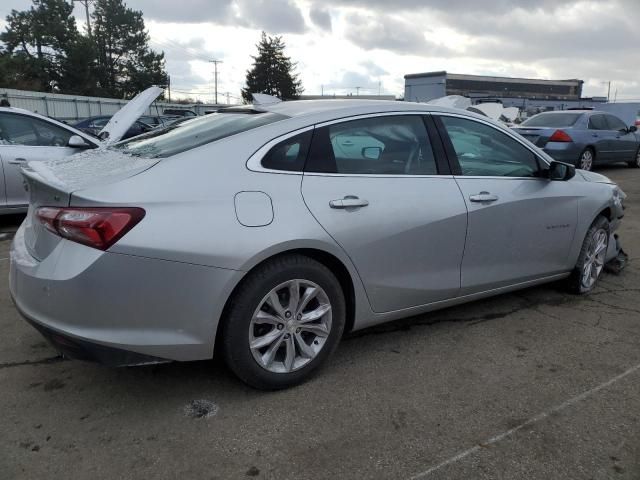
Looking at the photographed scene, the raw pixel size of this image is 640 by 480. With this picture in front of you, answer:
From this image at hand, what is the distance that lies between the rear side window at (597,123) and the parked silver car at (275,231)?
952cm

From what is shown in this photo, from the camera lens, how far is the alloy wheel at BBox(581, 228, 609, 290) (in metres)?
4.40

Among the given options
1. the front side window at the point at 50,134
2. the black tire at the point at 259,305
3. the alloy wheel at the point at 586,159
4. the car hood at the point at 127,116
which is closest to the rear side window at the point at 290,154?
the black tire at the point at 259,305

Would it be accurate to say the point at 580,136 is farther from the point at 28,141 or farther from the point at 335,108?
the point at 28,141

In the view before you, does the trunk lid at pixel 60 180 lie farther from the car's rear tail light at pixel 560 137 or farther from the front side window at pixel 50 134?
the car's rear tail light at pixel 560 137

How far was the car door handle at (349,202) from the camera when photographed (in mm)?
2885

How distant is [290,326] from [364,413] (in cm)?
56

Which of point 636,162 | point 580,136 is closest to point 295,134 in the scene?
point 580,136

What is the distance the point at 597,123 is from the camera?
12.3 metres

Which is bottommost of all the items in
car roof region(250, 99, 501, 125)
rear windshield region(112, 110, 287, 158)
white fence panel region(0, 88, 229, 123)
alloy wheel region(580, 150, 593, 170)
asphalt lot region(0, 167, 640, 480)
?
asphalt lot region(0, 167, 640, 480)

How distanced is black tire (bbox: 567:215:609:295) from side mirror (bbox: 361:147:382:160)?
2.08m

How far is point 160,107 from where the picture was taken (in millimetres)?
38500

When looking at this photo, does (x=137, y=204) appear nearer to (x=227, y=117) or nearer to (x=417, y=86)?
(x=227, y=117)

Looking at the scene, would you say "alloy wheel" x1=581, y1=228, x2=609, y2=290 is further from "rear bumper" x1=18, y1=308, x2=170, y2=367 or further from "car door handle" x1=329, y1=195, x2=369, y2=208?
"rear bumper" x1=18, y1=308, x2=170, y2=367

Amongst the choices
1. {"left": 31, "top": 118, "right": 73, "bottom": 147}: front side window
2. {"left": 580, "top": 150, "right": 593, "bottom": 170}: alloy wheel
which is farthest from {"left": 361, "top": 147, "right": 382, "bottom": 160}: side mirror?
{"left": 580, "top": 150, "right": 593, "bottom": 170}: alloy wheel
